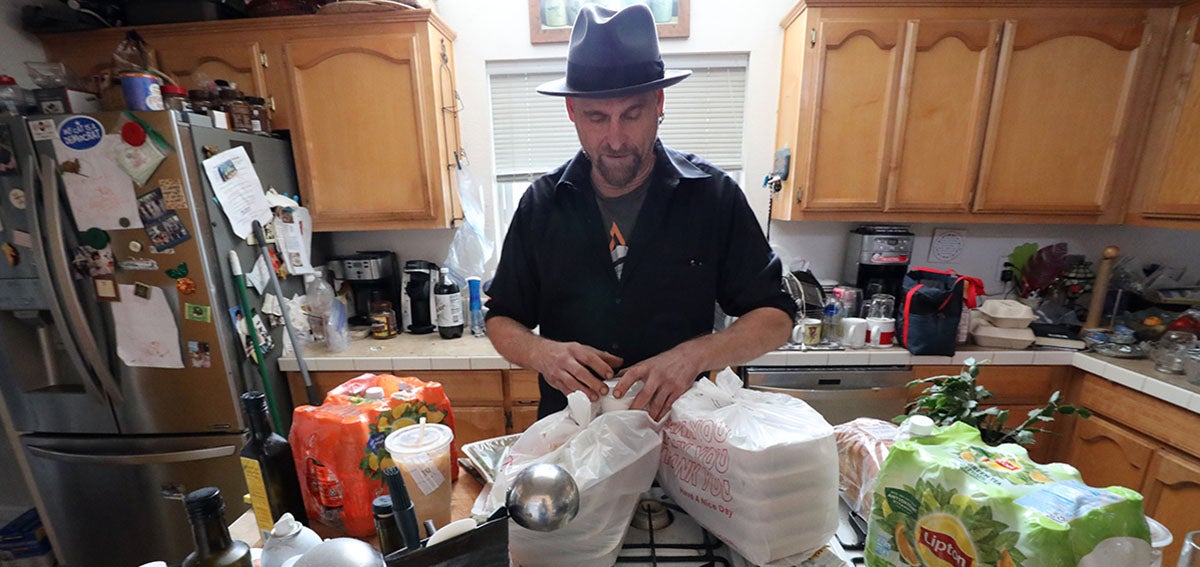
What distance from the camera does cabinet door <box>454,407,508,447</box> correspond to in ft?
6.49

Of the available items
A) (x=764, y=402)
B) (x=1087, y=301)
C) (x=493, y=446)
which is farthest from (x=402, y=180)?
(x=1087, y=301)

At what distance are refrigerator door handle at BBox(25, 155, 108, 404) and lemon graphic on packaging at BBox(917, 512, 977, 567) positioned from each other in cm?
243

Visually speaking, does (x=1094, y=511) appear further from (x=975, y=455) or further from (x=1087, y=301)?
(x=1087, y=301)

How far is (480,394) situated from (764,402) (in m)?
1.50

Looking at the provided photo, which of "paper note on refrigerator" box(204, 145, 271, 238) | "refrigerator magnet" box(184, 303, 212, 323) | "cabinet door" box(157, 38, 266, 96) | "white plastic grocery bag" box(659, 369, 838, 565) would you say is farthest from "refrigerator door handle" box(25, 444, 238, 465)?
"white plastic grocery bag" box(659, 369, 838, 565)

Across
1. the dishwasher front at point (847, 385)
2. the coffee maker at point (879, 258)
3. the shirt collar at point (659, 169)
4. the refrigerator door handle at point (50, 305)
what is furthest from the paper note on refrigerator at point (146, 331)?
the coffee maker at point (879, 258)

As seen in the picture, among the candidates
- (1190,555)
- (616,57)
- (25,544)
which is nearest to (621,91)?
(616,57)

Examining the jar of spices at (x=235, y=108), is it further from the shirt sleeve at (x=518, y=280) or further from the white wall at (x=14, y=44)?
the shirt sleeve at (x=518, y=280)

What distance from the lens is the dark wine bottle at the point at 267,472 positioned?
687 mm

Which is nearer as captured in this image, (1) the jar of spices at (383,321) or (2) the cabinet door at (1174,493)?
(2) the cabinet door at (1174,493)

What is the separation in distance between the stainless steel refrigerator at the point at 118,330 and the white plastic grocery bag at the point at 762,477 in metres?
1.66

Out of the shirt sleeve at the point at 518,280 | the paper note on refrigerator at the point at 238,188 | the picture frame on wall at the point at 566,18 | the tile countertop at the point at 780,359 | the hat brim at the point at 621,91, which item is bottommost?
the tile countertop at the point at 780,359

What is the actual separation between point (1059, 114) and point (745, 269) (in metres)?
1.81

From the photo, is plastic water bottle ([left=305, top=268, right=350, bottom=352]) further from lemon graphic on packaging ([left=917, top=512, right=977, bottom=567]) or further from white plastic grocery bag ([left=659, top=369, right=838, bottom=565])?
lemon graphic on packaging ([left=917, top=512, right=977, bottom=567])
